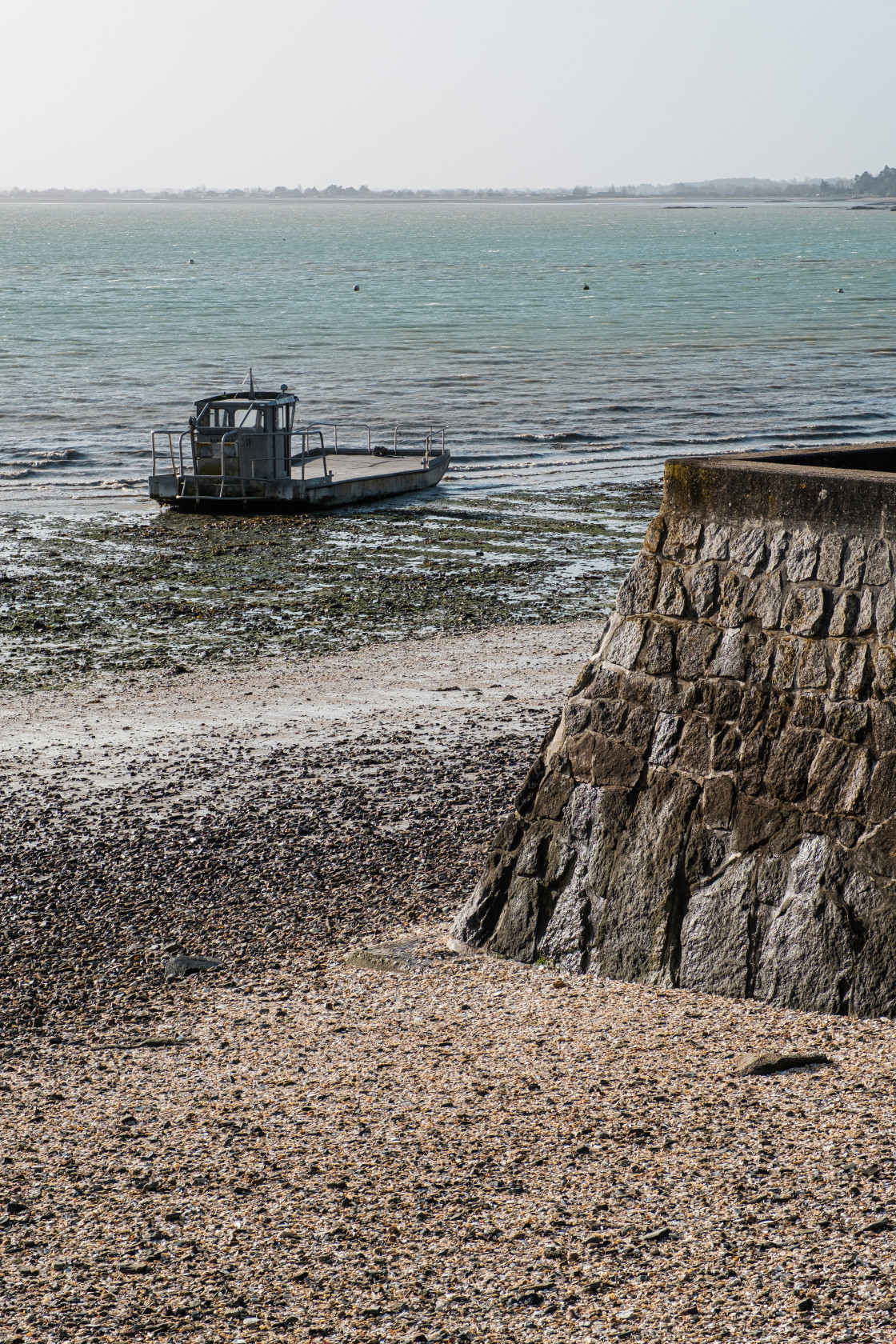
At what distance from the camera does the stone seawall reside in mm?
6594

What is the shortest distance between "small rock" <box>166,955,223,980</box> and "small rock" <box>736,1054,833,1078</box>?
130 inches

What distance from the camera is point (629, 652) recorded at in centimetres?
748

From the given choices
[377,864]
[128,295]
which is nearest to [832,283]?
[128,295]

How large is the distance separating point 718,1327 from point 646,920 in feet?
9.42

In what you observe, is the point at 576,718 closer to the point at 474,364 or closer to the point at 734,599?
the point at 734,599

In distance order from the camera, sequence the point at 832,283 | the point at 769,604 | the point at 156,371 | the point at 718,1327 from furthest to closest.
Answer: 1. the point at 832,283
2. the point at 156,371
3. the point at 769,604
4. the point at 718,1327

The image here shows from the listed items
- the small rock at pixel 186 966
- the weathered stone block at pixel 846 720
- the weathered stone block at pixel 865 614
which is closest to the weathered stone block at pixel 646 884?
the weathered stone block at pixel 846 720

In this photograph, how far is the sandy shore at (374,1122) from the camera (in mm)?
4875

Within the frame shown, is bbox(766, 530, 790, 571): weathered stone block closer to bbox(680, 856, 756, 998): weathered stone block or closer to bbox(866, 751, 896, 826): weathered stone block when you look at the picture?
bbox(866, 751, 896, 826): weathered stone block

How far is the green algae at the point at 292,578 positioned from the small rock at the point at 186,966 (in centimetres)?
730

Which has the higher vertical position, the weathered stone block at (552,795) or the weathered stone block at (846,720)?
the weathered stone block at (846,720)

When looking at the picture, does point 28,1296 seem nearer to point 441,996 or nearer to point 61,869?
point 441,996

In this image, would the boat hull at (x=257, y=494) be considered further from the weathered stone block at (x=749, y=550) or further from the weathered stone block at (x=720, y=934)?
the weathered stone block at (x=720, y=934)

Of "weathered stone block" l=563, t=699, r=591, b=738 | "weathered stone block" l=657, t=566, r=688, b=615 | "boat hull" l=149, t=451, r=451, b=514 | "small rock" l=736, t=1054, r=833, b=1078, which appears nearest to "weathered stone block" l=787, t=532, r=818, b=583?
"weathered stone block" l=657, t=566, r=688, b=615
